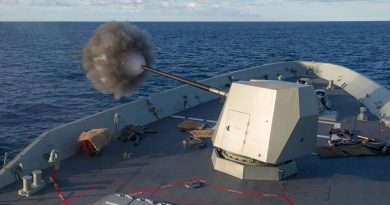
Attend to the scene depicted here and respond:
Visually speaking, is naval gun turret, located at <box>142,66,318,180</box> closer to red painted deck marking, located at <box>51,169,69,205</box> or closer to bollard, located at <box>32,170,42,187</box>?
red painted deck marking, located at <box>51,169,69,205</box>

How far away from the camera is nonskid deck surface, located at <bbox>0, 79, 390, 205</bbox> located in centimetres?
1114

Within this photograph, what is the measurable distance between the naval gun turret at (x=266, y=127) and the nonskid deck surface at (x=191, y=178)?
1.59 feet

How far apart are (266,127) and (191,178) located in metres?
2.74

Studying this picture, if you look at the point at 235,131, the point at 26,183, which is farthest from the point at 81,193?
the point at 235,131

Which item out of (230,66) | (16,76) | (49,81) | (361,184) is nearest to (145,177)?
(361,184)

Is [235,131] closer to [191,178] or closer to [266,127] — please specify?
[266,127]

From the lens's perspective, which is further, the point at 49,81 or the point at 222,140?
the point at 49,81

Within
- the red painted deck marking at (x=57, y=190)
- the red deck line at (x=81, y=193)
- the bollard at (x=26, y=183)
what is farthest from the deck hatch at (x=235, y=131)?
the bollard at (x=26, y=183)

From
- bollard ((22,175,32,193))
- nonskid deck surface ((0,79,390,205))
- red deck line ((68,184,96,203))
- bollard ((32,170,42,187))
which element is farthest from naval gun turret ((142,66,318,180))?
bollard ((22,175,32,193))

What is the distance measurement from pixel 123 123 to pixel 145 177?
4.47 m

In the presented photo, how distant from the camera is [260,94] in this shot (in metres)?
11.7

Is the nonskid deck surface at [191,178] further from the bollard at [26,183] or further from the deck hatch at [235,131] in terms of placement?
the deck hatch at [235,131]

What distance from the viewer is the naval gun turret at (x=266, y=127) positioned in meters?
11.4

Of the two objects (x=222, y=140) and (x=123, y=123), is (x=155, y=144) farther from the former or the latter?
(x=222, y=140)
